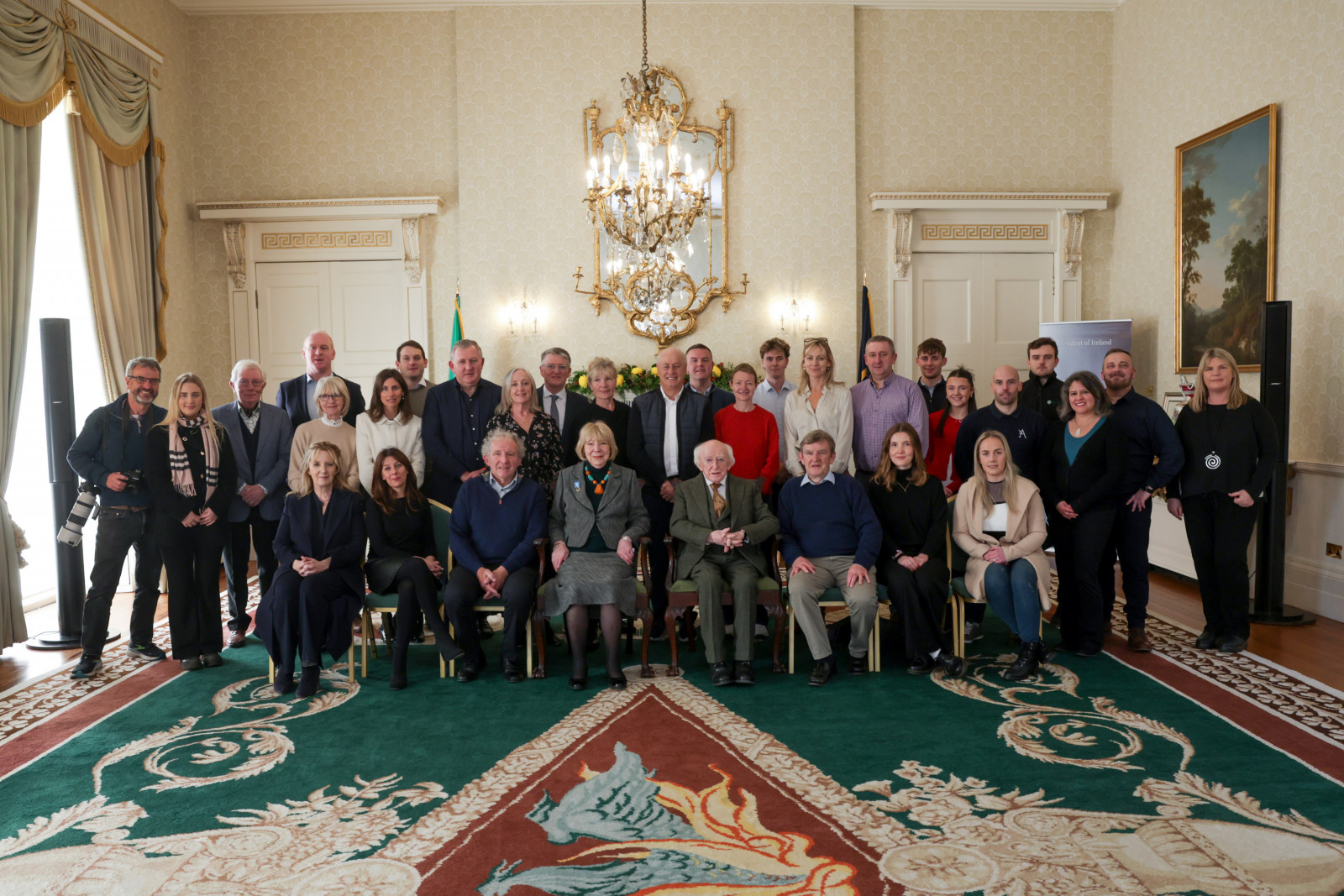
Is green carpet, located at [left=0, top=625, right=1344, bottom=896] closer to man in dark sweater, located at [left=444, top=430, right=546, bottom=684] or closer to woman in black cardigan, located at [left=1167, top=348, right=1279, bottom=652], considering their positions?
man in dark sweater, located at [left=444, top=430, right=546, bottom=684]

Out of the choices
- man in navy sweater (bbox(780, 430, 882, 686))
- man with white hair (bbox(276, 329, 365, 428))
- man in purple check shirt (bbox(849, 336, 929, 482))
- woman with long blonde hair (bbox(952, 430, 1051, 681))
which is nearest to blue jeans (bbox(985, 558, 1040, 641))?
woman with long blonde hair (bbox(952, 430, 1051, 681))

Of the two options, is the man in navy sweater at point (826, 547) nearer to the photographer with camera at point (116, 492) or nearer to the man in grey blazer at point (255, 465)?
the man in grey blazer at point (255, 465)

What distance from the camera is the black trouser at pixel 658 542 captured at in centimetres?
505

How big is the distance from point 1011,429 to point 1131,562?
0.94 m

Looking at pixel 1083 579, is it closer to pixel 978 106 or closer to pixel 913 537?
pixel 913 537

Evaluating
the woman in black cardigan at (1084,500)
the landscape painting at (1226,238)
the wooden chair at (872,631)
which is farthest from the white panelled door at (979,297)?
the wooden chair at (872,631)

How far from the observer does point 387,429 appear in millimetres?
4984

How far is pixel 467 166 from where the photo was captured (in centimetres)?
810

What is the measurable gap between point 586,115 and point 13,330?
4770 mm

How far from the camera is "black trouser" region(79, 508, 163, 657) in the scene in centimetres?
457

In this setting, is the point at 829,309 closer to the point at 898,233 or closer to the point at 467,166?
the point at 898,233

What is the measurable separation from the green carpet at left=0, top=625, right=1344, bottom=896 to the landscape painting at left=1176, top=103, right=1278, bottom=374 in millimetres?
3618

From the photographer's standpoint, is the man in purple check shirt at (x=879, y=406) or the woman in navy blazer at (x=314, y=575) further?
the man in purple check shirt at (x=879, y=406)

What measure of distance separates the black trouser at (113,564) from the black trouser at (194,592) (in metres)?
0.18
